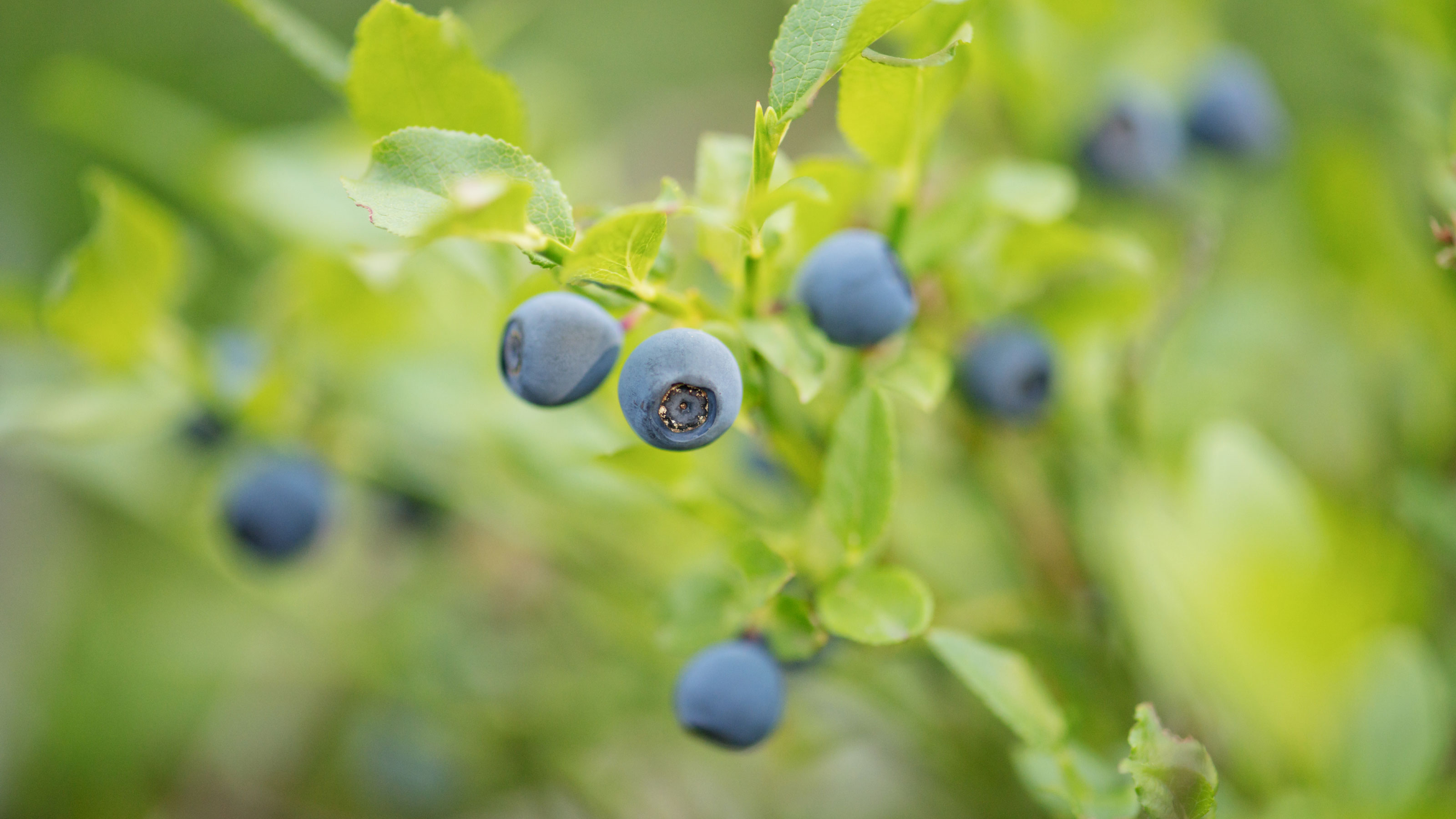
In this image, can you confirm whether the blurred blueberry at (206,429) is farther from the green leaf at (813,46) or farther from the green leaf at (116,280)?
the green leaf at (813,46)

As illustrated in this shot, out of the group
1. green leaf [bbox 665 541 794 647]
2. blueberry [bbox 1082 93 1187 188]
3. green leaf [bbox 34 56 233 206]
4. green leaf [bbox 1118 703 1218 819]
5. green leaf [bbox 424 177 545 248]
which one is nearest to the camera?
green leaf [bbox 424 177 545 248]

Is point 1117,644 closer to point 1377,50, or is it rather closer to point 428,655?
point 1377,50

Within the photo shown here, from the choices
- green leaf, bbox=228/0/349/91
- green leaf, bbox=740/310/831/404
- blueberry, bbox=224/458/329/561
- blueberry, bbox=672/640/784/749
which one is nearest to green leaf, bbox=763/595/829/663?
blueberry, bbox=672/640/784/749

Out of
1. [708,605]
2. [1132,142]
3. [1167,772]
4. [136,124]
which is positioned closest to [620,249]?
[708,605]

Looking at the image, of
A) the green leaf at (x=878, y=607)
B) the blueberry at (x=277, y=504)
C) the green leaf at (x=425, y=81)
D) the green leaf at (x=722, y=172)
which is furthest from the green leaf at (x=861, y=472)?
the blueberry at (x=277, y=504)

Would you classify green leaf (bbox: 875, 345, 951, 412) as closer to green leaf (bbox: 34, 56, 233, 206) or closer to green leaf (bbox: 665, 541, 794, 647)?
green leaf (bbox: 665, 541, 794, 647)

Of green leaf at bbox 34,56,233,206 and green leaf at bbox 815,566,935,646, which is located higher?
green leaf at bbox 815,566,935,646

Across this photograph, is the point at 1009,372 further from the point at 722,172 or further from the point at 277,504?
the point at 277,504

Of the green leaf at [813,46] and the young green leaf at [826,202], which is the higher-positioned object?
the green leaf at [813,46]
